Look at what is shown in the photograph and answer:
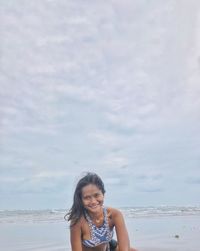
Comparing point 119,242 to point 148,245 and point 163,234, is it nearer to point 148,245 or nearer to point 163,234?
point 148,245

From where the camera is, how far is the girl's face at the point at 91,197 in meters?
4.50

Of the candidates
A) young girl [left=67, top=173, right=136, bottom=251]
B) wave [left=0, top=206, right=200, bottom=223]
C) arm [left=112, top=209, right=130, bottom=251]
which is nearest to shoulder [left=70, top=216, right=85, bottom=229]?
young girl [left=67, top=173, right=136, bottom=251]

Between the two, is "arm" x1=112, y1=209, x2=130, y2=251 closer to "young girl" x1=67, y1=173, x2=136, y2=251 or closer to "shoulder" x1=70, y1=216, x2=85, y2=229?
"young girl" x1=67, y1=173, x2=136, y2=251

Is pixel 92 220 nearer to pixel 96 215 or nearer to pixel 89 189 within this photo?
pixel 96 215

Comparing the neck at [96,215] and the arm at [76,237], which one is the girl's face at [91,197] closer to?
the neck at [96,215]

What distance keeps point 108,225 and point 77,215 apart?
0.37 metres

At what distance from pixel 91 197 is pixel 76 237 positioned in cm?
47

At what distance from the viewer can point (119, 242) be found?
4645 mm

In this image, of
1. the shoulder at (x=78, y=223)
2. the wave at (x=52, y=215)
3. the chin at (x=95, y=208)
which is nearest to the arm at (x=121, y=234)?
the chin at (x=95, y=208)

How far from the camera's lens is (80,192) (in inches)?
179

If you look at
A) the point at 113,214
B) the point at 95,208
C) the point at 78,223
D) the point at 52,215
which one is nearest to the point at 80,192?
the point at 95,208

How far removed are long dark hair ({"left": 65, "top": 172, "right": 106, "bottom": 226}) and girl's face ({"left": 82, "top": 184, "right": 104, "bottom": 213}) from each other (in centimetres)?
4

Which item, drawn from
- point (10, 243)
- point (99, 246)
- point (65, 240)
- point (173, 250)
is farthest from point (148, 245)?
point (99, 246)

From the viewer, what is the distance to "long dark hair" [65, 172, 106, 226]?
14.9ft
